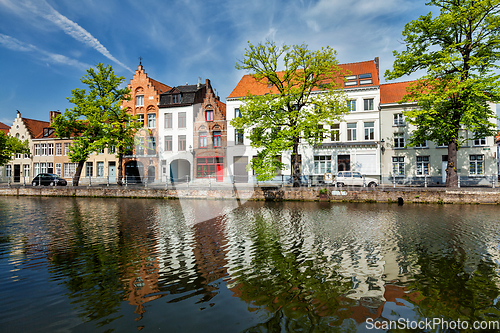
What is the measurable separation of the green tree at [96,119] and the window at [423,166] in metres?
33.8

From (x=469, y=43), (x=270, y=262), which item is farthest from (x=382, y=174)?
(x=270, y=262)

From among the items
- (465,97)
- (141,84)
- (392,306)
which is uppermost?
(141,84)

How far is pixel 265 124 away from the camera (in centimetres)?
2189

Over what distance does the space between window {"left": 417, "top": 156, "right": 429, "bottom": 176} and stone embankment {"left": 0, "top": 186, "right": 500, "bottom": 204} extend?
1243 centimetres

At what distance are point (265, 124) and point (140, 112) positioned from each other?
80.9 feet

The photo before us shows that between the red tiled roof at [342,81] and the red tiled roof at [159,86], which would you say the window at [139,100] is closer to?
the red tiled roof at [159,86]

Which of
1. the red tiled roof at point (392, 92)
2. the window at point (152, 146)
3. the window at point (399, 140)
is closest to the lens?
the window at point (399, 140)

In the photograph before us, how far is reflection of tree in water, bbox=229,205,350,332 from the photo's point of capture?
446 cm

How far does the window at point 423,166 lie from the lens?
31.5 meters

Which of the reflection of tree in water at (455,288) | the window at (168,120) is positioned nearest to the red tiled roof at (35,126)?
the window at (168,120)

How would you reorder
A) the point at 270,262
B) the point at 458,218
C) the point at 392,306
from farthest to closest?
the point at 458,218 → the point at 270,262 → the point at 392,306

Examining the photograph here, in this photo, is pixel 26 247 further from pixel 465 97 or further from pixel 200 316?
pixel 465 97

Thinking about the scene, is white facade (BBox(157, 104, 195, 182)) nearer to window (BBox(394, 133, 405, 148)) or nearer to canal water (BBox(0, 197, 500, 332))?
canal water (BBox(0, 197, 500, 332))

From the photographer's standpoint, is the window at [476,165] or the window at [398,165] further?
the window at [398,165]
